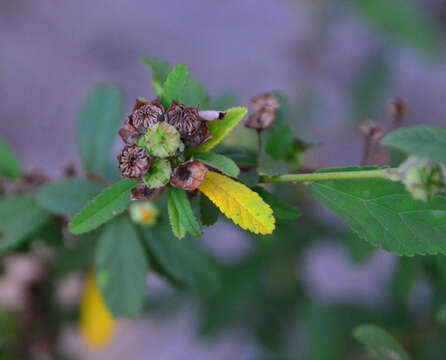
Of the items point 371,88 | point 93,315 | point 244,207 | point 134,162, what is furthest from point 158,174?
point 371,88

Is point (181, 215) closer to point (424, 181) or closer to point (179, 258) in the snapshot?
point (424, 181)

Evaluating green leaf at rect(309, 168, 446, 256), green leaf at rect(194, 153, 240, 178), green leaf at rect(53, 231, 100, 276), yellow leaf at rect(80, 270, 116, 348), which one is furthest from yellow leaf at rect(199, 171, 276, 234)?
yellow leaf at rect(80, 270, 116, 348)

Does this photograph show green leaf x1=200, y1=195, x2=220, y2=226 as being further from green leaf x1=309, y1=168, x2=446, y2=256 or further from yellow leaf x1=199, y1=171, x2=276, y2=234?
green leaf x1=309, y1=168, x2=446, y2=256

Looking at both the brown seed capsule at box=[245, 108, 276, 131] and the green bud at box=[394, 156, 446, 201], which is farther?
the brown seed capsule at box=[245, 108, 276, 131]

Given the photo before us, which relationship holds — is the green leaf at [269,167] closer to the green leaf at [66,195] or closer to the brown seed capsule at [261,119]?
the brown seed capsule at [261,119]

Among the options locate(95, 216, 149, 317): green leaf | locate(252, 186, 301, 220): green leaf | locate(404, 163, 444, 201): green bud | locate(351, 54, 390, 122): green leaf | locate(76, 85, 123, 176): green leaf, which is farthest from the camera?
locate(351, 54, 390, 122): green leaf

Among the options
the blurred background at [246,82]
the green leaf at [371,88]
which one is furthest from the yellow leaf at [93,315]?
the green leaf at [371,88]
